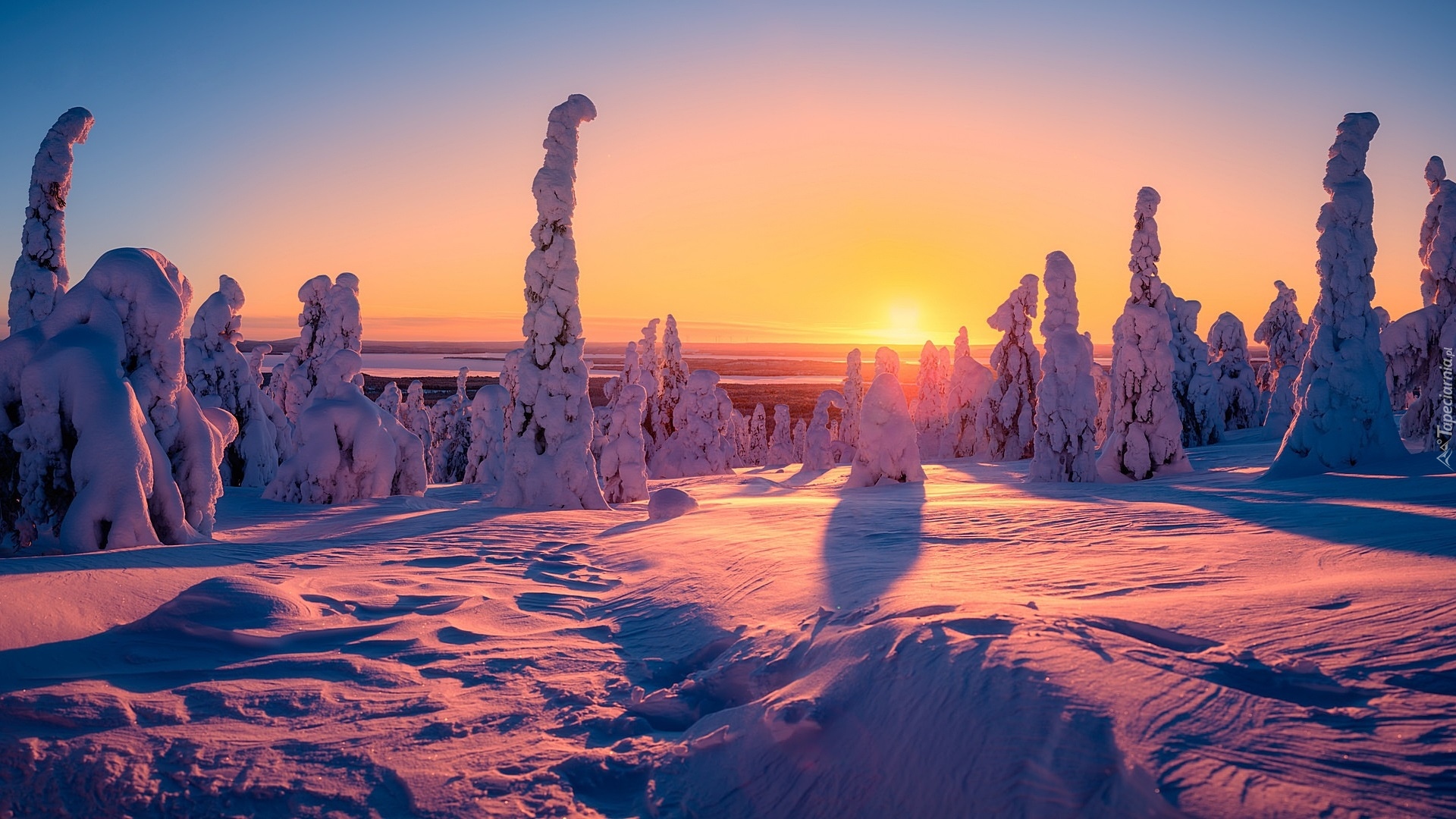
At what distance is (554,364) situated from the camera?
13961mm

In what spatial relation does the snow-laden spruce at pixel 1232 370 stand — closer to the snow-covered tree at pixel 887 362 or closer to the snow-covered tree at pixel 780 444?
the snow-covered tree at pixel 887 362

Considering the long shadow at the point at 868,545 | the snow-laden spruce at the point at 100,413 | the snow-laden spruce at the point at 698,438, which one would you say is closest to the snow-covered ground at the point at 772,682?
the long shadow at the point at 868,545

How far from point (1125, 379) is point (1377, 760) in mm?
17252

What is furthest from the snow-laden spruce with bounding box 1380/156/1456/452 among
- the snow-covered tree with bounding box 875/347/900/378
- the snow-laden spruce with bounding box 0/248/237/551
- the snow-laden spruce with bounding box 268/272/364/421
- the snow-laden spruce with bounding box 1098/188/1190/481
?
the snow-laden spruce with bounding box 268/272/364/421

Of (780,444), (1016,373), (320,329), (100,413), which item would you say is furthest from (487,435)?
(780,444)

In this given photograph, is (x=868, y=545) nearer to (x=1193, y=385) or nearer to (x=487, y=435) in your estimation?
(x=487, y=435)

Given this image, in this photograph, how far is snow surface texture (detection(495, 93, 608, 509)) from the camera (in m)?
13.8

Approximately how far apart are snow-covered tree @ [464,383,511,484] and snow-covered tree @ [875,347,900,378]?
14.7 metres

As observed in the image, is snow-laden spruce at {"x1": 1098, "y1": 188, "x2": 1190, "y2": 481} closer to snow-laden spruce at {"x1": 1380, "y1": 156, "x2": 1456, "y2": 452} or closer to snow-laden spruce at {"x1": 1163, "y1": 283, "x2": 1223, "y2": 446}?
snow-laden spruce at {"x1": 1380, "y1": 156, "x2": 1456, "y2": 452}

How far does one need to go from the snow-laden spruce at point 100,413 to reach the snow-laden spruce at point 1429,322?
79.3ft

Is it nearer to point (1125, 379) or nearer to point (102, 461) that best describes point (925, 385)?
point (1125, 379)

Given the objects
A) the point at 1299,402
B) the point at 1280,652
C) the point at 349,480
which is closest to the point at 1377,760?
the point at 1280,652

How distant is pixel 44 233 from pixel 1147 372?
23.1m

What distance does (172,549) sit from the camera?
287 inches
